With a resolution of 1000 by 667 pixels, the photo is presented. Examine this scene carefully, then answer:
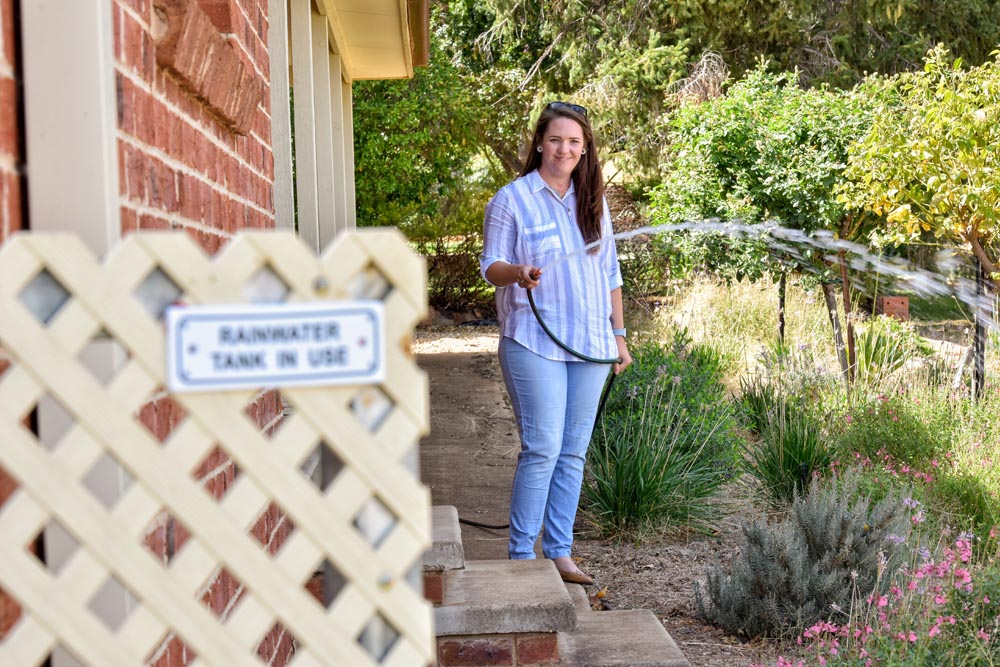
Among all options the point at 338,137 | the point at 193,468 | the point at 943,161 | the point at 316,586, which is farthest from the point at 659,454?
the point at 193,468

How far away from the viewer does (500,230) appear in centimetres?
394

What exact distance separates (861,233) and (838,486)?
18.9 feet

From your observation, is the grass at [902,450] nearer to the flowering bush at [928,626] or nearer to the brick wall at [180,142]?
the flowering bush at [928,626]

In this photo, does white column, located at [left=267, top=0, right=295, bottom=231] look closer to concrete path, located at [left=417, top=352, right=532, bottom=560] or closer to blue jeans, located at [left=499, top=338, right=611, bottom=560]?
blue jeans, located at [left=499, top=338, right=611, bottom=560]

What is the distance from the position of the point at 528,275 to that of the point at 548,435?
1.97 feet

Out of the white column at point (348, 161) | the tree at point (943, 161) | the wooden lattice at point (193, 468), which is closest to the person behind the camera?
the wooden lattice at point (193, 468)

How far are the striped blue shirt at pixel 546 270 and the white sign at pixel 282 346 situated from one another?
9.16 ft

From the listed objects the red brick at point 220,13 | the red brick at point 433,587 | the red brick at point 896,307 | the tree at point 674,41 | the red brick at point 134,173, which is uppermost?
the tree at point 674,41

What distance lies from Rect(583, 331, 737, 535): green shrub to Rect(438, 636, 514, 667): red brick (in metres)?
1.98

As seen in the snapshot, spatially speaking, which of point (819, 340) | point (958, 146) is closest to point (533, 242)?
point (958, 146)

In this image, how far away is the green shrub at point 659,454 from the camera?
5320 mm

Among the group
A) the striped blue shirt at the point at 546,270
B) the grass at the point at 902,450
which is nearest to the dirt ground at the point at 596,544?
the grass at the point at 902,450

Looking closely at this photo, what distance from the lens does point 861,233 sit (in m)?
10.4

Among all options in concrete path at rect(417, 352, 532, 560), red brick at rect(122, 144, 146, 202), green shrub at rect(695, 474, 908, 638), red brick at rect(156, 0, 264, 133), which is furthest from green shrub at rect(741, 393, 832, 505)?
red brick at rect(122, 144, 146, 202)
